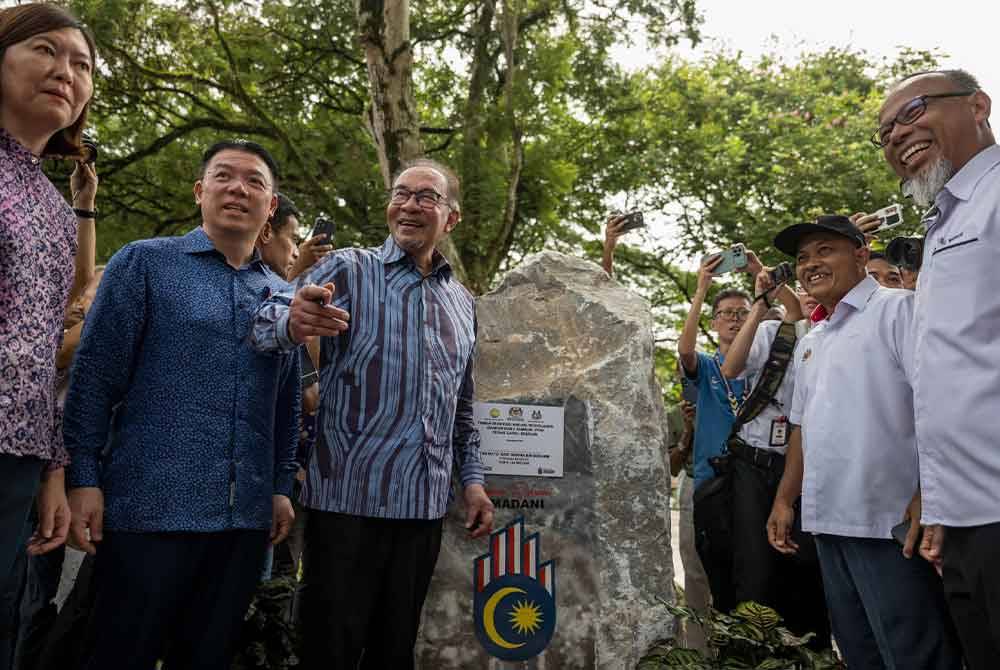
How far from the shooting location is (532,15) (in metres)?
9.62

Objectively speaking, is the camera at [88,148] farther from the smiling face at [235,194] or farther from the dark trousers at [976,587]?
the dark trousers at [976,587]

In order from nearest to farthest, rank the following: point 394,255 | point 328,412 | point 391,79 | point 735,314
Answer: point 328,412
point 394,255
point 735,314
point 391,79

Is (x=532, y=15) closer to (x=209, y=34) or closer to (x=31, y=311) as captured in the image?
(x=209, y=34)

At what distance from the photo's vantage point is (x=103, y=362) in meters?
2.09

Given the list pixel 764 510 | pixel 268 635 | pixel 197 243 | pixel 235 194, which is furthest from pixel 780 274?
pixel 268 635

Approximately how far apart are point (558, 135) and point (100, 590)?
370 inches

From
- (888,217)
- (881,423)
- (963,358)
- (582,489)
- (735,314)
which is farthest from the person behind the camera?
(735,314)

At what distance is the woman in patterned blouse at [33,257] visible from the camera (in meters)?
1.69

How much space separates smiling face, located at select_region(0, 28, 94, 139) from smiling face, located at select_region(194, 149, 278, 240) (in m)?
0.51

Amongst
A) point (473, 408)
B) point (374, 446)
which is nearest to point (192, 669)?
point (374, 446)

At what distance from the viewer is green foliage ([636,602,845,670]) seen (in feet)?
9.62

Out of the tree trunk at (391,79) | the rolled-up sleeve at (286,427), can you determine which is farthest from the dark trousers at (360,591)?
the tree trunk at (391,79)

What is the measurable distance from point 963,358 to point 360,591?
1919mm

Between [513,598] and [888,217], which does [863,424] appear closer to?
[888,217]
